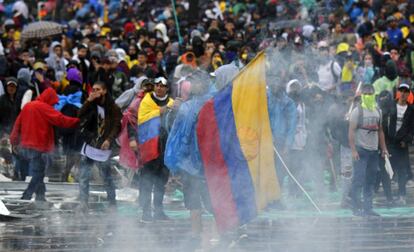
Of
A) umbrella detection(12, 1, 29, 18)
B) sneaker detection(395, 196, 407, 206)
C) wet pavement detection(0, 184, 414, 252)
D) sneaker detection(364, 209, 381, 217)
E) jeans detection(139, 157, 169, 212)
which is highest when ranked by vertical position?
umbrella detection(12, 1, 29, 18)

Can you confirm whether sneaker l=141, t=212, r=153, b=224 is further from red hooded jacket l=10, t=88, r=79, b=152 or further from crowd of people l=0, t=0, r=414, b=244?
red hooded jacket l=10, t=88, r=79, b=152

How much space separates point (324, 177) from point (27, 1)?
20.3 m

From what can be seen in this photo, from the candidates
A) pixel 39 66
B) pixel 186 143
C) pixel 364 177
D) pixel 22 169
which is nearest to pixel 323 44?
pixel 39 66

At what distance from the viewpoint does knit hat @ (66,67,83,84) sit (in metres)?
21.0

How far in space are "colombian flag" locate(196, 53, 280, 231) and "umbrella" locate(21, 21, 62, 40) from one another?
1458 centimetres

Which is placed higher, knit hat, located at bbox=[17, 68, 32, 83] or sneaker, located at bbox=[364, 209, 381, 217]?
knit hat, located at bbox=[17, 68, 32, 83]

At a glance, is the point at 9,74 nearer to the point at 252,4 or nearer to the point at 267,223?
the point at 267,223

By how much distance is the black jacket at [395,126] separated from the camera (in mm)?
18375

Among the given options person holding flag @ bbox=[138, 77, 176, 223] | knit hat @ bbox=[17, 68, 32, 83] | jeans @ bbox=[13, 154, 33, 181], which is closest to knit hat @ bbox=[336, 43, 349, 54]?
knit hat @ bbox=[17, 68, 32, 83]

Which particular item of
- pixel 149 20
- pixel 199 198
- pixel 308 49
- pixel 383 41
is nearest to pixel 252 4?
pixel 149 20

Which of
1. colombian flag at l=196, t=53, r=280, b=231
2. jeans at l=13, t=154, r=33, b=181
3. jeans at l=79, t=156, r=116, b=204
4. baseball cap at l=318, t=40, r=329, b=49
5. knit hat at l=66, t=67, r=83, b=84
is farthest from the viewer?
baseball cap at l=318, t=40, r=329, b=49

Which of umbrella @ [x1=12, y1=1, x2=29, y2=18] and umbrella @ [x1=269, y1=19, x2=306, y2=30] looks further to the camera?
umbrella @ [x1=12, y1=1, x2=29, y2=18]

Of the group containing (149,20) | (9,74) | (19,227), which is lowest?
(19,227)

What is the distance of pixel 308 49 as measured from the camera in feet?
75.9
